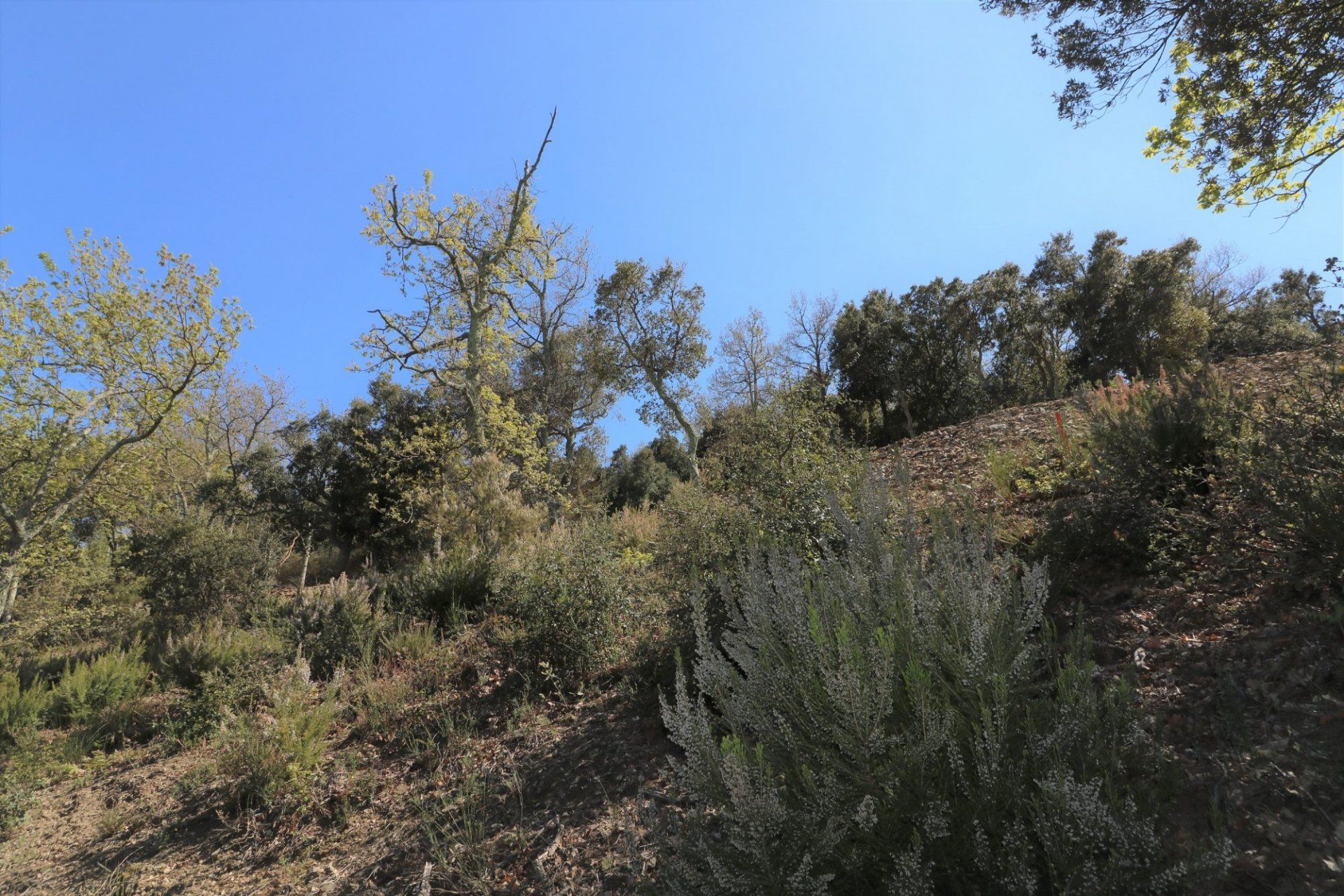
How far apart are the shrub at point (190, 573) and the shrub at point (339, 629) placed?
256 cm

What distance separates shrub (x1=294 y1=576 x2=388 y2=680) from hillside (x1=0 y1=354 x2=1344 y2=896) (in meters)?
1.17

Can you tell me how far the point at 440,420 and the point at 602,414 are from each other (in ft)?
37.1

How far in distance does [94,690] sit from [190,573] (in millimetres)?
2386

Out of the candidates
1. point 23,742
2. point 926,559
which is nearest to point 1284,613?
point 926,559

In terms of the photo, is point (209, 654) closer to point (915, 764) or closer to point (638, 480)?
point (915, 764)

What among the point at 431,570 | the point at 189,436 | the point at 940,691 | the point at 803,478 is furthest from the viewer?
the point at 189,436

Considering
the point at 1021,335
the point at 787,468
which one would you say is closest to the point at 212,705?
the point at 787,468

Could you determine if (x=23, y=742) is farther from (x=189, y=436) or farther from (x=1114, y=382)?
(x=189, y=436)

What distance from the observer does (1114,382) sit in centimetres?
643

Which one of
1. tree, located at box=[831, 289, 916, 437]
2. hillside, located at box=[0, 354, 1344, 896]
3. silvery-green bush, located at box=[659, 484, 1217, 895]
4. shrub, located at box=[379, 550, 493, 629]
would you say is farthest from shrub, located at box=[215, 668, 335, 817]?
tree, located at box=[831, 289, 916, 437]

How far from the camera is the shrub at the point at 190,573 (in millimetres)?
9070

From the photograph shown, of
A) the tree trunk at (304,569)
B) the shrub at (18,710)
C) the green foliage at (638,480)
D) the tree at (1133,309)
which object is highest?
the tree at (1133,309)

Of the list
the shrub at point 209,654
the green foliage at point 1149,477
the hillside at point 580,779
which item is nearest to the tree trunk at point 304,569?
the shrub at point 209,654

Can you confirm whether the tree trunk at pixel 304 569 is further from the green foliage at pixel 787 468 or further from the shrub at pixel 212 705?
the green foliage at pixel 787 468
